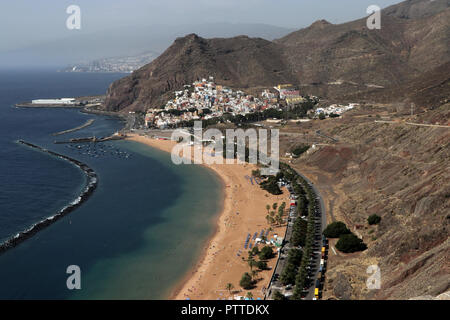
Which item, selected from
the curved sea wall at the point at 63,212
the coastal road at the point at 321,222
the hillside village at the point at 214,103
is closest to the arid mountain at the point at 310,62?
the hillside village at the point at 214,103

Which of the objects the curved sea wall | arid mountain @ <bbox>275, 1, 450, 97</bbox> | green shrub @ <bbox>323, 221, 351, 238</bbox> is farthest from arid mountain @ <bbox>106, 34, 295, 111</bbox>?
green shrub @ <bbox>323, 221, 351, 238</bbox>

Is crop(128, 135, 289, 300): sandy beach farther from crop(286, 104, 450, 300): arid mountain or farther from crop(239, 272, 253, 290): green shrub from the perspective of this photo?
crop(286, 104, 450, 300): arid mountain

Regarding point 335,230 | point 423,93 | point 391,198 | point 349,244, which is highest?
point 423,93

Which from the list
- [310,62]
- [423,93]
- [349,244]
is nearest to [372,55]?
[310,62]

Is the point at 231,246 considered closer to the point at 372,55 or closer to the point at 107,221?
the point at 107,221

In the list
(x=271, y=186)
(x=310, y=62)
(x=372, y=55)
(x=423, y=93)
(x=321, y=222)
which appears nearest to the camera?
(x=321, y=222)

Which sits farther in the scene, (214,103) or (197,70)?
(197,70)
